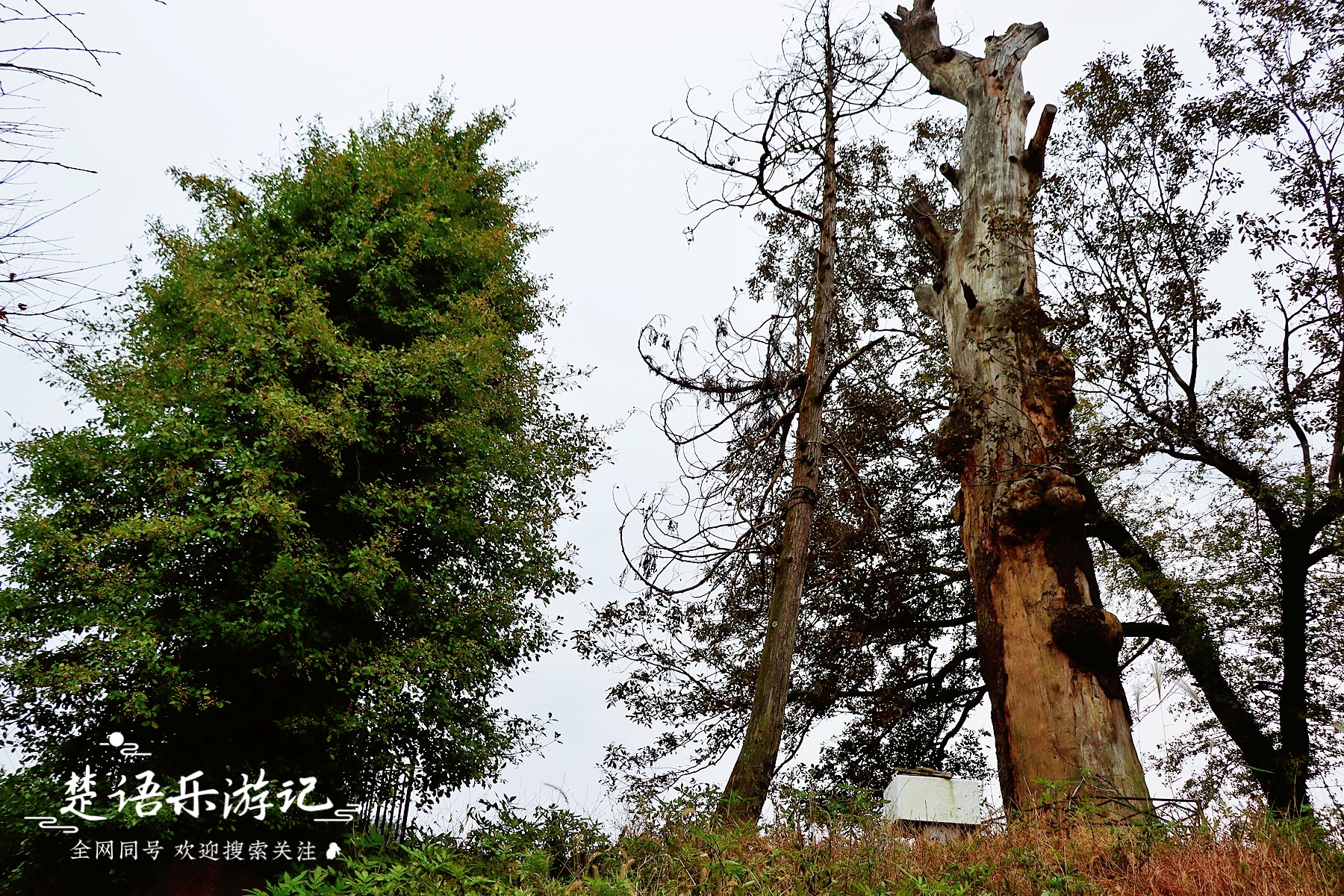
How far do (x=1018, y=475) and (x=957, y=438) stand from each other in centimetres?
88

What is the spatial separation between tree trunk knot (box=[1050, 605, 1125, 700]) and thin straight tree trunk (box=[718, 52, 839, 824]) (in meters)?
2.20

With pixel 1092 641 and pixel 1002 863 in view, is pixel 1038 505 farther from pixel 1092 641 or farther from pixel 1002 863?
pixel 1002 863

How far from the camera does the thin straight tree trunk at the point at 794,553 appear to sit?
6.54 metres

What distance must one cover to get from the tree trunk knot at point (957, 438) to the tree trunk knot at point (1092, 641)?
6.65 ft

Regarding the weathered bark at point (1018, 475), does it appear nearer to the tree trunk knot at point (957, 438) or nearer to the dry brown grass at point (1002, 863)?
the tree trunk knot at point (957, 438)

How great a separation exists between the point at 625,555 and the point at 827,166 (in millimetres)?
4706

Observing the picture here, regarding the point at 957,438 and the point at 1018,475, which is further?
the point at 957,438

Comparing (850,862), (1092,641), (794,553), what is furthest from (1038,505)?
(850,862)

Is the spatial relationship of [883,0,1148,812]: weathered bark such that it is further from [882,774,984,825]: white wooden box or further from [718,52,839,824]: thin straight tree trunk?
[718,52,839,824]: thin straight tree trunk

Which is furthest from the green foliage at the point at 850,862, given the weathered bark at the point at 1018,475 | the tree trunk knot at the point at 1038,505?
the tree trunk knot at the point at 1038,505

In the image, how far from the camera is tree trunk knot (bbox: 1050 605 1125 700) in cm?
714

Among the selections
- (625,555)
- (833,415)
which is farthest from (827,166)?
(625,555)

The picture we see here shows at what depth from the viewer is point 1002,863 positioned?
15.8ft

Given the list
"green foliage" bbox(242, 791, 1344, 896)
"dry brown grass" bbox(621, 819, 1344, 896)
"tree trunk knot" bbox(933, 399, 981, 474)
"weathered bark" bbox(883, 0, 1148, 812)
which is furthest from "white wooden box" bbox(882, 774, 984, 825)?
"tree trunk knot" bbox(933, 399, 981, 474)
